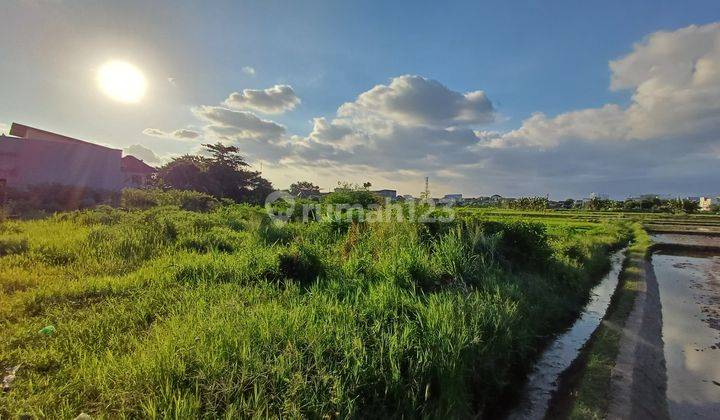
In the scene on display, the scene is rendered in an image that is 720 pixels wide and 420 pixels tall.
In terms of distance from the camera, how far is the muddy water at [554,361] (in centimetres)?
412

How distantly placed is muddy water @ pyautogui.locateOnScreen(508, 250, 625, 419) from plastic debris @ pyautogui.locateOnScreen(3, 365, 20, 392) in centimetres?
464

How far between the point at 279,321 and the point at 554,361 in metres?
4.27

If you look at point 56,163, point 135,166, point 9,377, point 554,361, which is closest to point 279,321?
point 9,377

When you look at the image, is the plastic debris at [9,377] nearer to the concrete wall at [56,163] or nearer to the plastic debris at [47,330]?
the plastic debris at [47,330]

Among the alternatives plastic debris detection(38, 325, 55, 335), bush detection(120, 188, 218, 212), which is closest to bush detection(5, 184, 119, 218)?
bush detection(120, 188, 218, 212)

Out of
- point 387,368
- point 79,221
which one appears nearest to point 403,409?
point 387,368

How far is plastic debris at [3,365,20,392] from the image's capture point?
2.84m

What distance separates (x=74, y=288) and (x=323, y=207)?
8572mm

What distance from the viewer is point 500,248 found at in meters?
7.99

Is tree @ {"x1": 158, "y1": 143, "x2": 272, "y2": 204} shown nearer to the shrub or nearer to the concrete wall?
the concrete wall

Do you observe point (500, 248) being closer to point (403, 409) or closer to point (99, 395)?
point (403, 409)

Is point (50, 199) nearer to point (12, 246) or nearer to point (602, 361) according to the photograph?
point (12, 246)

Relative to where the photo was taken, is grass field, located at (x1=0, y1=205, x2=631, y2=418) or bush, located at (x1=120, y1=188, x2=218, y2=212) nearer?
grass field, located at (x1=0, y1=205, x2=631, y2=418)

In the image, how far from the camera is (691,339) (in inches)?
261
